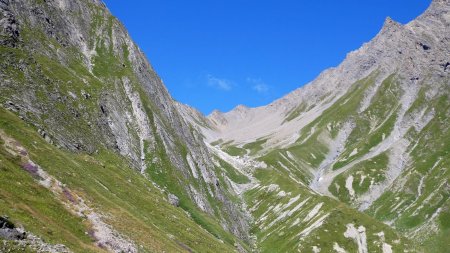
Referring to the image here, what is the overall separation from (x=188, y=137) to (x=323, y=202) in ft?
197

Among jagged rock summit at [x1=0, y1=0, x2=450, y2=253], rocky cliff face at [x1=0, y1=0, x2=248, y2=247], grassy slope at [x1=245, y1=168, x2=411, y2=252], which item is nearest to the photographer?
jagged rock summit at [x1=0, y1=0, x2=450, y2=253]

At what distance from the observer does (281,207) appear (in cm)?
19375

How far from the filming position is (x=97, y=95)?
11762 centimetres

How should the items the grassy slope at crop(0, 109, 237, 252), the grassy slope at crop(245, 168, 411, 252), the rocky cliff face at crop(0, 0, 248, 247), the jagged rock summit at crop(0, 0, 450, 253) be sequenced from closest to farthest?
the grassy slope at crop(0, 109, 237, 252), the jagged rock summit at crop(0, 0, 450, 253), the rocky cliff face at crop(0, 0, 248, 247), the grassy slope at crop(245, 168, 411, 252)

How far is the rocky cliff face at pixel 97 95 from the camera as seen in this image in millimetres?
90938

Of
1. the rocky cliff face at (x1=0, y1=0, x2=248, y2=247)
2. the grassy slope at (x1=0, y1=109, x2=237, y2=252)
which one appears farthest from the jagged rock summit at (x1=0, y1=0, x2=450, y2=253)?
the rocky cliff face at (x1=0, y1=0, x2=248, y2=247)

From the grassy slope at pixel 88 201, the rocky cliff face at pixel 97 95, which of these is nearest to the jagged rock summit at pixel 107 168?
the grassy slope at pixel 88 201

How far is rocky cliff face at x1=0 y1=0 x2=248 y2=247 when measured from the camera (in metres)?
90.9

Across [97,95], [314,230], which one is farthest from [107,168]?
[314,230]

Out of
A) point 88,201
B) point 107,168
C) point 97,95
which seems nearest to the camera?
point 88,201

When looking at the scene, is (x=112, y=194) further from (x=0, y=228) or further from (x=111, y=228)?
(x=0, y=228)

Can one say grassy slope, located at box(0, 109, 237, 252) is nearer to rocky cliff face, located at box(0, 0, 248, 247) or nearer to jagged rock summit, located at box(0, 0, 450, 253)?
jagged rock summit, located at box(0, 0, 450, 253)

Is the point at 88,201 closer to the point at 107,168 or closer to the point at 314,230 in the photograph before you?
the point at 107,168

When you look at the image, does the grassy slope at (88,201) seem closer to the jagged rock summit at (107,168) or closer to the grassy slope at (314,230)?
the jagged rock summit at (107,168)
